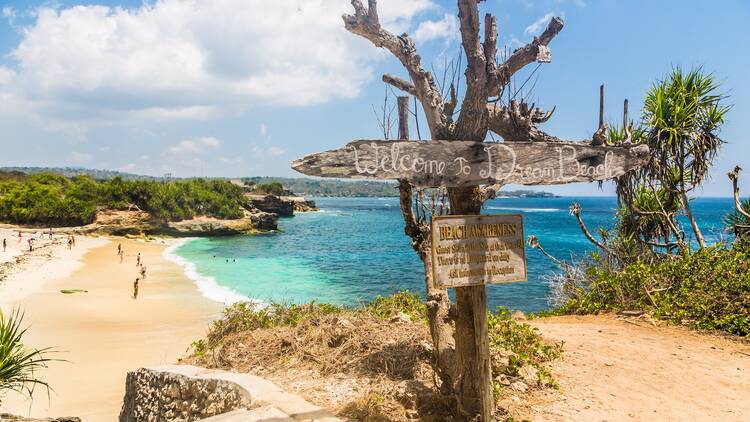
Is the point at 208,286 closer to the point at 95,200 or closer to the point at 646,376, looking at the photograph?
the point at 646,376

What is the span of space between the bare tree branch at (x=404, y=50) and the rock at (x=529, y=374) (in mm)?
2807

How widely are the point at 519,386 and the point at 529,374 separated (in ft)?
0.96

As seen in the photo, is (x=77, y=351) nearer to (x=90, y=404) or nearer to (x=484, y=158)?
(x=90, y=404)

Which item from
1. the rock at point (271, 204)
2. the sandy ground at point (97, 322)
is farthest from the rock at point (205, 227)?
the sandy ground at point (97, 322)

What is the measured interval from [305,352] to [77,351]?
10491 mm

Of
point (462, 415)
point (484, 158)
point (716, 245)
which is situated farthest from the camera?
point (716, 245)

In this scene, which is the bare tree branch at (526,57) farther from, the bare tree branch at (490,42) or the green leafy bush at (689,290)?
the green leafy bush at (689,290)

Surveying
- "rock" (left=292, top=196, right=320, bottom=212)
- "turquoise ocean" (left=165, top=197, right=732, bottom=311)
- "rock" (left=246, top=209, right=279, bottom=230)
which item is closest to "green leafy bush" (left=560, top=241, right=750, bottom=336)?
"turquoise ocean" (left=165, top=197, right=732, bottom=311)

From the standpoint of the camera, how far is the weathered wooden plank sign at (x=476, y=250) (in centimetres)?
347

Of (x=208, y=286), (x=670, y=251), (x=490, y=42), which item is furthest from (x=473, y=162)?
(x=208, y=286)

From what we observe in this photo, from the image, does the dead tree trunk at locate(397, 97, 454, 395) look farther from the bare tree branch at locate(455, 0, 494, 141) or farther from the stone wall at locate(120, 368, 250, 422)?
the stone wall at locate(120, 368, 250, 422)

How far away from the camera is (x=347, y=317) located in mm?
6586

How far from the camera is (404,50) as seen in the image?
4727 millimetres

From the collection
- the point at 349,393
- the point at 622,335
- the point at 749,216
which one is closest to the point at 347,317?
the point at 349,393
